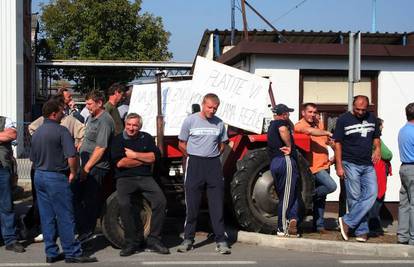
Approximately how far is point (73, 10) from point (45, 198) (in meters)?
32.7

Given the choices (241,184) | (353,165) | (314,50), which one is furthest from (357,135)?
(314,50)

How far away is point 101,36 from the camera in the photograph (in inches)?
1462

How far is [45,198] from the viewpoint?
6.89m

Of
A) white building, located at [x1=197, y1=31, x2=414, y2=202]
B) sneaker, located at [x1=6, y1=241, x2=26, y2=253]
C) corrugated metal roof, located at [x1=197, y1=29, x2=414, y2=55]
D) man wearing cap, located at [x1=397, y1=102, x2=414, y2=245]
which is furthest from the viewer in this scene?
corrugated metal roof, located at [x1=197, y1=29, x2=414, y2=55]

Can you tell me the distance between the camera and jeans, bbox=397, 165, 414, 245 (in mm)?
7758

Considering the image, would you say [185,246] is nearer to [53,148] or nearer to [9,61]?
[53,148]

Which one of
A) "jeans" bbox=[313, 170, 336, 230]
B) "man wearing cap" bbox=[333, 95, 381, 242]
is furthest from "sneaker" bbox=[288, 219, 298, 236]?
"jeans" bbox=[313, 170, 336, 230]

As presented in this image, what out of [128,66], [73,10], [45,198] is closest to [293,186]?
[45,198]

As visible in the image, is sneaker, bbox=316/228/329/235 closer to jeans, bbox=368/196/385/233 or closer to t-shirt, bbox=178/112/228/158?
jeans, bbox=368/196/385/233

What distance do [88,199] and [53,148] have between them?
1021 mm

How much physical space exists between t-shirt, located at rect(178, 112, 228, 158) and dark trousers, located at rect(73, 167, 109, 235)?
45.5 inches

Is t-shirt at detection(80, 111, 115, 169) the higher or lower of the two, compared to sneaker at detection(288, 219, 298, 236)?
higher

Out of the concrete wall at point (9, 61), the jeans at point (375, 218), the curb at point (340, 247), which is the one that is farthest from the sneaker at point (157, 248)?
the concrete wall at point (9, 61)

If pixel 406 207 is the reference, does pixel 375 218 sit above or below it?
below
